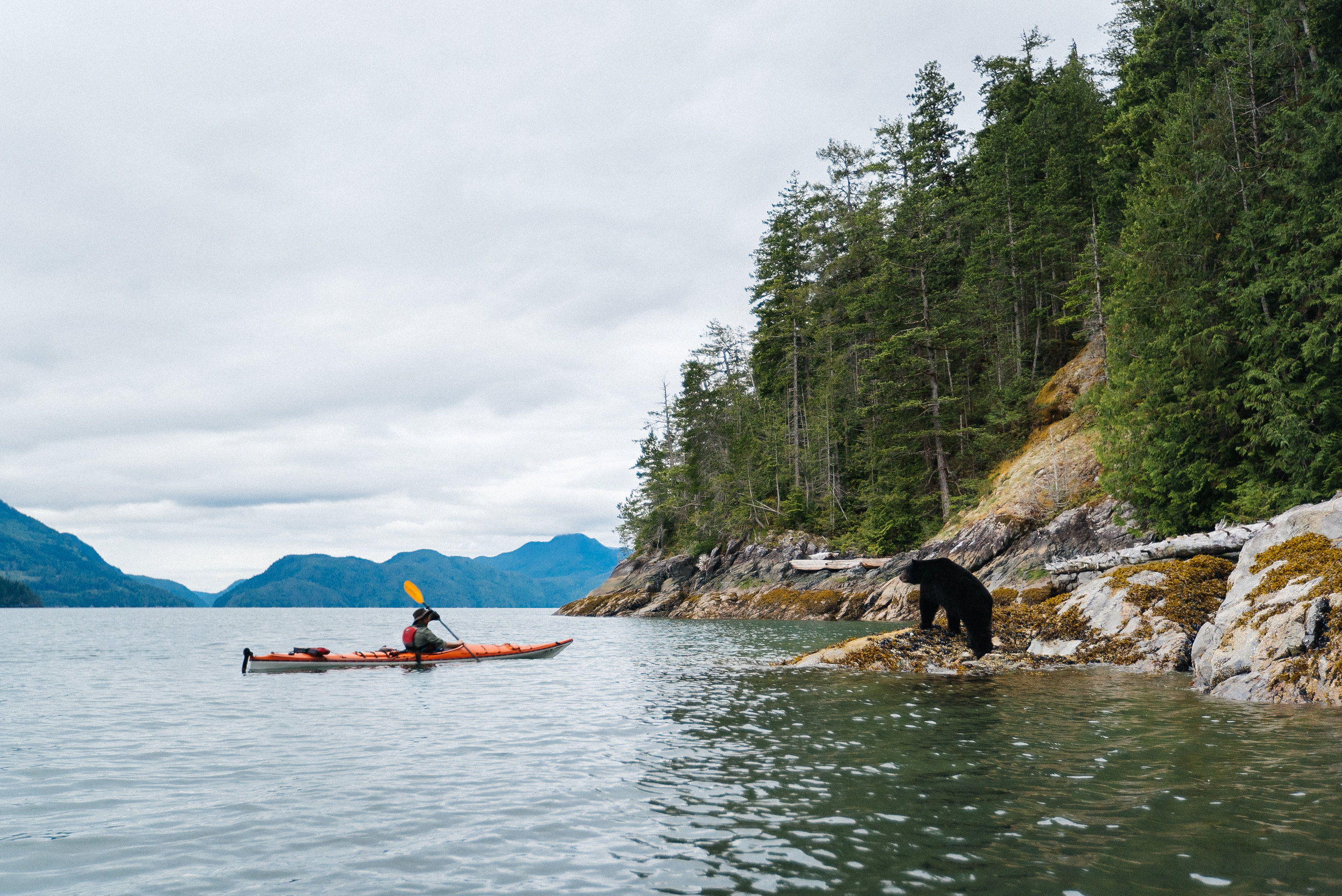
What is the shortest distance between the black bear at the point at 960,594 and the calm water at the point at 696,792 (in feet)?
7.92

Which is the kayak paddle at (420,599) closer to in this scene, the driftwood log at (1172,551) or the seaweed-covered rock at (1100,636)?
the seaweed-covered rock at (1100,636)

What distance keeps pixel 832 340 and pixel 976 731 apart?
52337 mm

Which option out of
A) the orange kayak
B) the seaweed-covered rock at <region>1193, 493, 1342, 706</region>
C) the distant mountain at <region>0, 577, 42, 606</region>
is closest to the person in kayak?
the orange kayak

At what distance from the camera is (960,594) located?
678 inches

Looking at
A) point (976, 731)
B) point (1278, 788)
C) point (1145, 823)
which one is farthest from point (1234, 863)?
point (976, 731)

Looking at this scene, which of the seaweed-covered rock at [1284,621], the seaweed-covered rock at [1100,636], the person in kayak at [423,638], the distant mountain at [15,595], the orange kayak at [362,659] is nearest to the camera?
the seaweed-covered rock at [1284,621]

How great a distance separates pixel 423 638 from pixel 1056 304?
4383 centimetres

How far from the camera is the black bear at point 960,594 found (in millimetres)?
17172

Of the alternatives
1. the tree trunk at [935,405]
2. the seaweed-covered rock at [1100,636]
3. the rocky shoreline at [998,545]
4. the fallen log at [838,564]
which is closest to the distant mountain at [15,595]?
the rocky shoreline at [998,545]

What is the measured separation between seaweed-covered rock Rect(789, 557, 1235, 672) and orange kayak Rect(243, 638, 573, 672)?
10383 millimetres

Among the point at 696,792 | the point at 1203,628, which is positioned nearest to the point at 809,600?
the point at 1203,628

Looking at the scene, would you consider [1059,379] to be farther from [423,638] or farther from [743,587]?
[423,638]

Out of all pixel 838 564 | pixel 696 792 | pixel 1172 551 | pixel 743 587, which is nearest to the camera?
pixel 696 792

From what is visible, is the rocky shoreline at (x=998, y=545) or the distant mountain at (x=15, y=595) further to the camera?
the distant mountain at (x=15, y=595)
